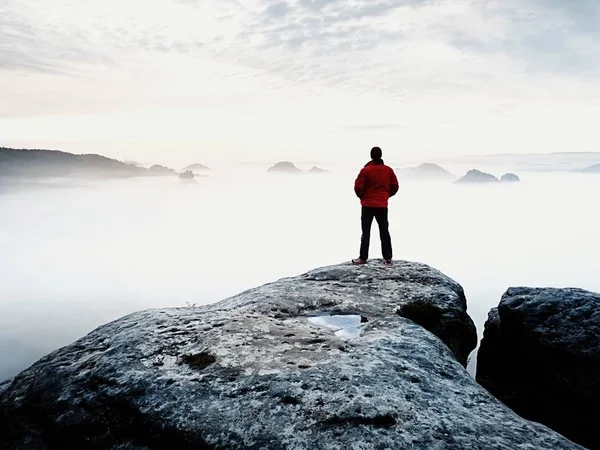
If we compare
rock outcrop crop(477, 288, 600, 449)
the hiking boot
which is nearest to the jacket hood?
the hiking boot

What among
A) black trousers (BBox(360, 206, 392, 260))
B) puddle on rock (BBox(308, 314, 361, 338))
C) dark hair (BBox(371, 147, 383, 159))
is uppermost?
dark hair (BBox(371, 147, 383, 159))

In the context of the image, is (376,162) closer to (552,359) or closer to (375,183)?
(375,183)

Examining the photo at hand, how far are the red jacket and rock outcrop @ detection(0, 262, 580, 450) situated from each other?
291 inches

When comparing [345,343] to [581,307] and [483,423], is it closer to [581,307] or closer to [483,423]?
[483,423]

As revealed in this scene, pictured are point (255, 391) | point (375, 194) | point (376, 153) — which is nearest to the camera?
point (255, 391)

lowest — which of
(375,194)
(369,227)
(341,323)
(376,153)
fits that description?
(341,323)

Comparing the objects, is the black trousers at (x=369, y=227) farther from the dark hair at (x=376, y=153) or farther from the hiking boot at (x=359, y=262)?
the dark hair at (x=376, y=153)

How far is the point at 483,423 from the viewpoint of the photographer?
741 cm

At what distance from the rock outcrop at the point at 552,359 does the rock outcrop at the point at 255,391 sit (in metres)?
6.22

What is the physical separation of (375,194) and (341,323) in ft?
26.1

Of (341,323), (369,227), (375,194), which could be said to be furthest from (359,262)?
(341,323)

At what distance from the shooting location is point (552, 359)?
577 inches

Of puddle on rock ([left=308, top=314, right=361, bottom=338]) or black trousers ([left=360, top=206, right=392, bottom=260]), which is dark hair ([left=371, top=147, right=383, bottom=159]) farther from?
puddle on rock ([left=308, top=314, right=361, bottom=338])

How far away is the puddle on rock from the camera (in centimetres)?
1110
